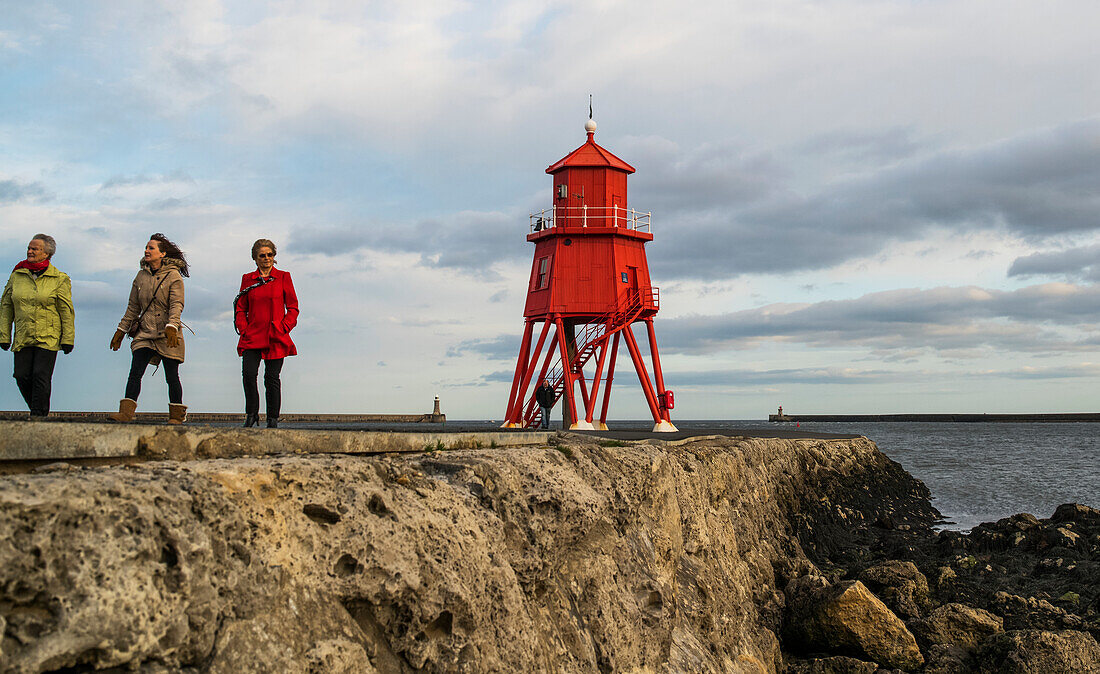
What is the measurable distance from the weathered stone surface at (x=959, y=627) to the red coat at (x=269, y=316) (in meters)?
6.92

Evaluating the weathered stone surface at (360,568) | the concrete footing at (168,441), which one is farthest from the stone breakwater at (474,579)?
the concrete footing at (168,441)

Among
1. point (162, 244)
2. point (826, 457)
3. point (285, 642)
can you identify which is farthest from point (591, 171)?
point (285, 642)

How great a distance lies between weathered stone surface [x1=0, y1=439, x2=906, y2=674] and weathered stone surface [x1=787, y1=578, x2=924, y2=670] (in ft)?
3.97

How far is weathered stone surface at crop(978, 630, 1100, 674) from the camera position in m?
7.96

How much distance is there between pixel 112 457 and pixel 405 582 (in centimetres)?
164

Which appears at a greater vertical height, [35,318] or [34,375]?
[35,318]

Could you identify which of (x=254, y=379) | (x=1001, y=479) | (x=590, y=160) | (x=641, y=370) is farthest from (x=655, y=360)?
(x=254, y=379)

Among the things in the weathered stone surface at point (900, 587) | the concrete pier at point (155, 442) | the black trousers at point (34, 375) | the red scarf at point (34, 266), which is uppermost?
the red scarf at point (34, 266)

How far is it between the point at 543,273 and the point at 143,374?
62.0 feet

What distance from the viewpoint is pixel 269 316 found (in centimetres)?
775

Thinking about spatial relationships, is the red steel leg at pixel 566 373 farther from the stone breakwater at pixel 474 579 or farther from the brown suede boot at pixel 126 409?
the brown suede boot at pixel 126 409

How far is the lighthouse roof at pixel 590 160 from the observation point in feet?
86.6

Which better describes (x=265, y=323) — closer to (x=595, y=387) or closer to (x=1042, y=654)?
(x=1042, y=654)

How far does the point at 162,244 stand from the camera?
8266 millimetres
